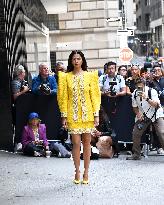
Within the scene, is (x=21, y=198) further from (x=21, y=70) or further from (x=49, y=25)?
(x=49, y=25)

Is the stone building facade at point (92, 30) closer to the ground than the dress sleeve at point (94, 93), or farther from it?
farther from it

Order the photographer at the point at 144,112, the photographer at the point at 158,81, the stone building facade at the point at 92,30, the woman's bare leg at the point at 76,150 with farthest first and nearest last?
1. the stone building facade at the point at 92,30
2. the photographer at the point at 158,81
3. the photographer at the point at 144,112
4. the woman's bare leg at the point at 76,150

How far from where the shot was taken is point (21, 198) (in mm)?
8086

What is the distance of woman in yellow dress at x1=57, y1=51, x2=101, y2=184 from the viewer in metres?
8.95

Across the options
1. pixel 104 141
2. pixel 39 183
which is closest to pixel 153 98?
pixel 104 141

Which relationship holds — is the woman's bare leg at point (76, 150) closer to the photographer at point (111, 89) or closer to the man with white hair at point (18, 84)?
the photographer at point (111, 89)

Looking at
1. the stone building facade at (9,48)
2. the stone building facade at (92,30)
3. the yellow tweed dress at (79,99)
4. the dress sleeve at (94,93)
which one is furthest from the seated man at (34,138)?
the stone building facade at (92,30)

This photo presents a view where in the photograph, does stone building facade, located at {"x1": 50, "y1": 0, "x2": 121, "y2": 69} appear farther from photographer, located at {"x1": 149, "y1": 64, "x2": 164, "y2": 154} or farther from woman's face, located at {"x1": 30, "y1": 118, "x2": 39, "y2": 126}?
woman's face, located at {"x1": 30, "y1": 118, "x2": 39, "y2": 126}

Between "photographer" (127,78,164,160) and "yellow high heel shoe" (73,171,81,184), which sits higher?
"photographer" (127,78,164,160)

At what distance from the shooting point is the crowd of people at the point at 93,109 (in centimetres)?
899

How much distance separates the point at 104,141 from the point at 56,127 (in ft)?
4.49

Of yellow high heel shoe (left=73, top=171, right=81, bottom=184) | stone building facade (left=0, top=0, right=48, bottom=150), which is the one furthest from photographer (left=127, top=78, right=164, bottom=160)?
yellow high heel shoe (left=73, top=171, right=81, bottom=184)

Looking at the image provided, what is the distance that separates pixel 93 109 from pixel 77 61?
739 millimetres

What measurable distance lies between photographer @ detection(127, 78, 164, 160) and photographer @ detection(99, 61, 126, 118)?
1.02 meters
